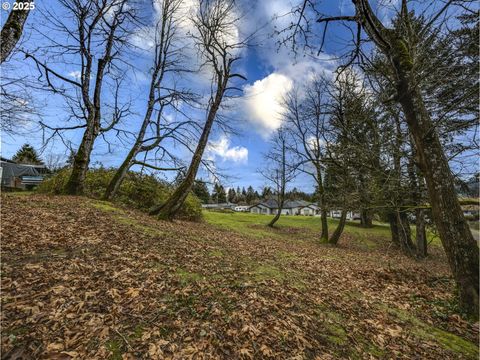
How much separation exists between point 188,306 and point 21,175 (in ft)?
116

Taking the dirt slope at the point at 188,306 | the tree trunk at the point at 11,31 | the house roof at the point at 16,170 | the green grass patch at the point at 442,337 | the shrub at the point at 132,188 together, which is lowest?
the green grass patch at the point at 442,337

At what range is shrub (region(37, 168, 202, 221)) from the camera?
12750mm

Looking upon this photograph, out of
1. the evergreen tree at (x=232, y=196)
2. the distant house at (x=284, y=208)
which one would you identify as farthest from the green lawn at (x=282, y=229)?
the evergreen tree at (x=232, y=196)

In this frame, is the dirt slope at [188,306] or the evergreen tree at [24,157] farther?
the evergreen tree at [24,157]

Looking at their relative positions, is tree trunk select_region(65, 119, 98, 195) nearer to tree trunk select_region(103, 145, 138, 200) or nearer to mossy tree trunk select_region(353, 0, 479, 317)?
tree trunk select_region(103, 145, 138, 200)

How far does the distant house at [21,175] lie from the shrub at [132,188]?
56.9 ft

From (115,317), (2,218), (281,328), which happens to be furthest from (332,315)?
(2,218)

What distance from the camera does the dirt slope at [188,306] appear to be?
262 cm

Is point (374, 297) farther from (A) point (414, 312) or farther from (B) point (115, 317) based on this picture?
(B) point (115, 317)

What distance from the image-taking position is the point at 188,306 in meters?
3.42

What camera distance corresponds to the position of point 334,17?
4.50 m

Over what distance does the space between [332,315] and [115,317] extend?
3133 millimetres

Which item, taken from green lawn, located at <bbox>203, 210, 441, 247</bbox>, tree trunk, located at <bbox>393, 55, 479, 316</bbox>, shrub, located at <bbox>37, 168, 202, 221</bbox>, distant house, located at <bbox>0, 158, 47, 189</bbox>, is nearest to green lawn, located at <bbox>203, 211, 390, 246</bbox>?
green lawn, located at <bbox>203, 210, 441, 247</bbox>

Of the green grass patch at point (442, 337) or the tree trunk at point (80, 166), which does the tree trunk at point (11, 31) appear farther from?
the green grass patch at point (442, 337)
